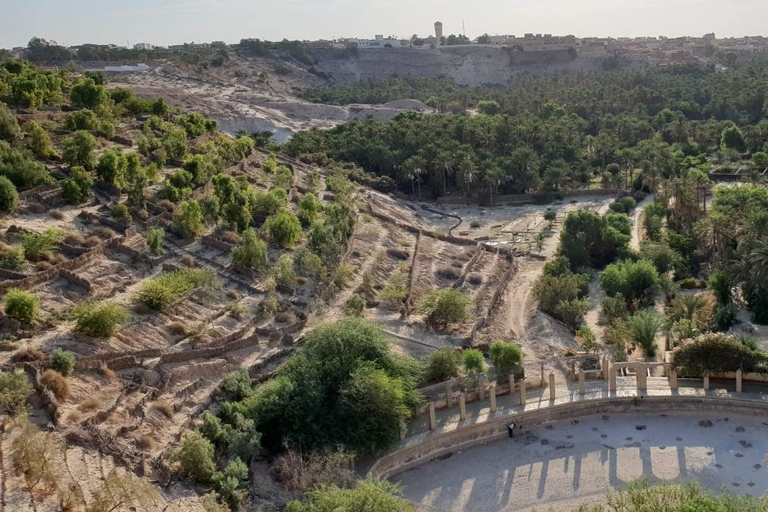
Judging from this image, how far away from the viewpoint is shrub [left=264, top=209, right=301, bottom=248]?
161 feet

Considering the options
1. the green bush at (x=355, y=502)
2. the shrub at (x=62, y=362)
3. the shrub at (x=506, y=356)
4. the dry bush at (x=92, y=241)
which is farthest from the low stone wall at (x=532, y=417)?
the dry bush at (x=92, y=241)

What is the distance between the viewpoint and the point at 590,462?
30891mm

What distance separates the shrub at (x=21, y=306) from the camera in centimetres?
3238

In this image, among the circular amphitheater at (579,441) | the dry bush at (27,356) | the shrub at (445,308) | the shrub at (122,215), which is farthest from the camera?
the shrub at (122,215)

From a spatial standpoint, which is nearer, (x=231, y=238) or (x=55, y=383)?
(x=55, y=383)

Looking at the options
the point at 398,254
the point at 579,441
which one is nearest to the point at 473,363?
the point at 579,441

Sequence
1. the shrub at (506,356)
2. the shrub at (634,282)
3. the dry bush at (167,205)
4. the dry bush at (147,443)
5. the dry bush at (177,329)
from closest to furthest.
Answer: the dry bush at (147,443) → the shrub at (506,356) → the dry bush at (177,329) → the shrub at (634,282) → the dry bush at (167,205)

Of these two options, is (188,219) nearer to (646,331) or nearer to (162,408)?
(162,408)

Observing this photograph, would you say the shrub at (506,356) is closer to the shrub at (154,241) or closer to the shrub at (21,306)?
the shrub at (154,241)

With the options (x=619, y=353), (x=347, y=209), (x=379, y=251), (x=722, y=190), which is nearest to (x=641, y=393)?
(x=619, y=353)

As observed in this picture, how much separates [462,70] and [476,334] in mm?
141748

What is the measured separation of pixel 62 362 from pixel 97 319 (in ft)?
13.1

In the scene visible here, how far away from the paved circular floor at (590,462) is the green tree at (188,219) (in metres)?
23.7

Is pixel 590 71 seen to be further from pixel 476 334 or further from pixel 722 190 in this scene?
pixel 476 334
